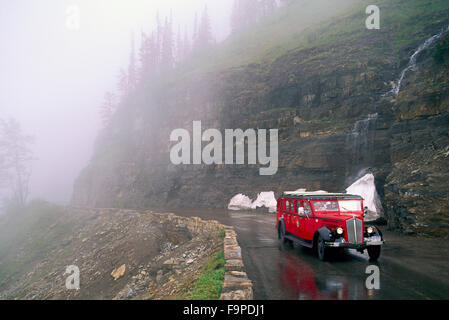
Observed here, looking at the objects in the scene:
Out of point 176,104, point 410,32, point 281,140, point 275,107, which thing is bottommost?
point 281,140

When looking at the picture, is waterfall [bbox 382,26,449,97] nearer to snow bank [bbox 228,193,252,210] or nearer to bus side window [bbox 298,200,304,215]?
snow bank [bbox 228,193,252,210]

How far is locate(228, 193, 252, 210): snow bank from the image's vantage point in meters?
28.4

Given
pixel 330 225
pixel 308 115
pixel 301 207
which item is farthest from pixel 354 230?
pixel 308 115

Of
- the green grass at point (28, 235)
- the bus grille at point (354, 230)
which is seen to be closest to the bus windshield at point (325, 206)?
the bus grille at point (354, 230)

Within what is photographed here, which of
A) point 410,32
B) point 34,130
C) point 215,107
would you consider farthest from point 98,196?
point 34,130

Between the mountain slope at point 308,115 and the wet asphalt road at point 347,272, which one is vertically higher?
the mountain slope at point 308,115

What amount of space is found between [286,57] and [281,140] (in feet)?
57.3

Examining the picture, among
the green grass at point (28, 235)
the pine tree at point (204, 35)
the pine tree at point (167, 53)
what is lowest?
the green grass at point (28, 235)

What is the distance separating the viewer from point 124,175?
4619 centimetres

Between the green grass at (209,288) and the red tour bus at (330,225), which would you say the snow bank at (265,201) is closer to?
the red tour bus at (330,225)

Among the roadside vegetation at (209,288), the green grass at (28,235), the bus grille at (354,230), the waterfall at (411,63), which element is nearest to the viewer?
the roadside vegetation at (209,288)

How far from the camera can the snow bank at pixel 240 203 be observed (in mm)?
28375
